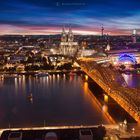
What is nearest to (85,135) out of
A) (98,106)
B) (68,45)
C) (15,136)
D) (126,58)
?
(15,136)

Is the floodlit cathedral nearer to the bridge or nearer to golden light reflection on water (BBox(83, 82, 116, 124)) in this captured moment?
the bridge


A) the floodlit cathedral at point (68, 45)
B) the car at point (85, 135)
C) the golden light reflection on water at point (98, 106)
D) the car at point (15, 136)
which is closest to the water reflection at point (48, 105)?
the golden light reflection on water at point (98, 106)

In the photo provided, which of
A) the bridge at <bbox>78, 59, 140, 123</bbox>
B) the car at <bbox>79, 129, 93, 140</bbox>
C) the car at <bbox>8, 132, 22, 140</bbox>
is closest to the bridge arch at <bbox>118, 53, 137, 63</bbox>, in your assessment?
the bridge at <bbox>78, 59, 140, 123</bbox>

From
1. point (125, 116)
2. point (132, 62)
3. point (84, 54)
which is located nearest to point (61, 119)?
point (125, 116)

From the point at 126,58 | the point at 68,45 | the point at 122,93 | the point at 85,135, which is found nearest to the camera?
the point at 85,135

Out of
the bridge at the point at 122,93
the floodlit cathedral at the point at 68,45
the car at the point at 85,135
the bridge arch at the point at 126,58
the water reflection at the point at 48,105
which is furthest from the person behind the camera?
the floodlit cathedral at the point at 68,45

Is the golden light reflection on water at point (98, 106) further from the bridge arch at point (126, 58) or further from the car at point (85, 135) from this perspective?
the bridge arch at point (126, 58)

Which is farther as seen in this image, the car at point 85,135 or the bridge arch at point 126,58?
the bridge arch at point 126,58

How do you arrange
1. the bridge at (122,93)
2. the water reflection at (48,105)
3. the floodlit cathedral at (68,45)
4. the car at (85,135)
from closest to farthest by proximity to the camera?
the car at (85,135)
the water reflection at (48,105)
the bridge at (122,93)
the floodlit cathedral at (68,45)

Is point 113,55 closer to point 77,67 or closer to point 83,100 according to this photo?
point 77,67

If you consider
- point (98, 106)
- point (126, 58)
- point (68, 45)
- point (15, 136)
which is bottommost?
point (98, 106)

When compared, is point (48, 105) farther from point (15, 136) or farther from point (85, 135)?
point (85, 135)
